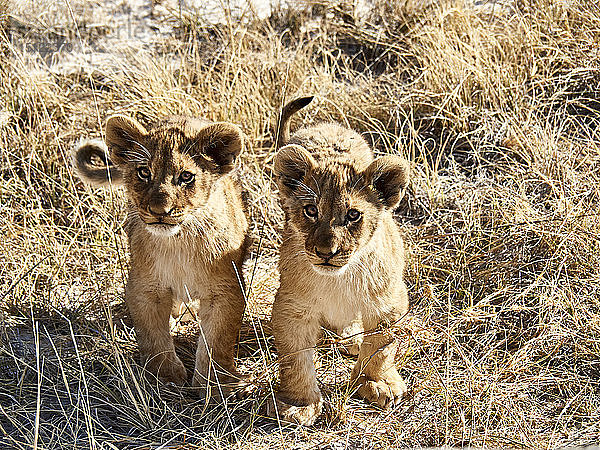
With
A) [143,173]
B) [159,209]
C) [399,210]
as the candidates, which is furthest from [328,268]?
[399,210]

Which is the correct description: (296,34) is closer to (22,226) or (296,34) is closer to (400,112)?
(400,112)

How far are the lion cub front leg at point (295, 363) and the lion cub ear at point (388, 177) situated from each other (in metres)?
0.77

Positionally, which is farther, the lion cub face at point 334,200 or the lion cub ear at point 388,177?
the lion cub ear at point 388,177

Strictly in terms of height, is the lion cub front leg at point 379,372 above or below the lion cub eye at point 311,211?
below

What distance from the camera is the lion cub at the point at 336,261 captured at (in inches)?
169

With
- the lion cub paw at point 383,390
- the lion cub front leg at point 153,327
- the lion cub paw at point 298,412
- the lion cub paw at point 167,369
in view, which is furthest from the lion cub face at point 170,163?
the lion cub paw at point 383,390

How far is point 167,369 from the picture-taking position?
4.94 meters

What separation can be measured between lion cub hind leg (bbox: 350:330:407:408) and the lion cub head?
1232 millimetres

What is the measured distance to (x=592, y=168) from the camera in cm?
620

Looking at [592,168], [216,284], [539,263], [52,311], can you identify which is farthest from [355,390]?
[592,168]

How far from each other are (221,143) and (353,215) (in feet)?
2.81

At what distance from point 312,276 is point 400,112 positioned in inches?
105

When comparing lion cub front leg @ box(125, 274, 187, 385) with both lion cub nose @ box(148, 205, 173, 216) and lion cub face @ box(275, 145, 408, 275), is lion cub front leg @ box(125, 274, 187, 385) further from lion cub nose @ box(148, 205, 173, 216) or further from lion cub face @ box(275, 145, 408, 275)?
lion cub face @ box(275, 145, 408, 275)

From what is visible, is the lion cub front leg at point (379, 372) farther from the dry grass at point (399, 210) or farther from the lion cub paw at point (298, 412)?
the lion cub paw at point (298, 412)
